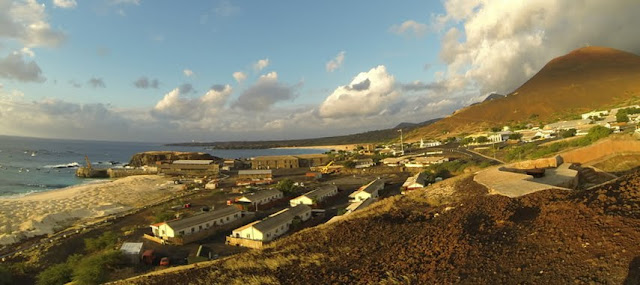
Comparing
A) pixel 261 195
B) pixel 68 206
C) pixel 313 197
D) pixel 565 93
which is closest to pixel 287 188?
pixel 261 195

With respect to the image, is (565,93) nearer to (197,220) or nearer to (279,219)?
(279,219)


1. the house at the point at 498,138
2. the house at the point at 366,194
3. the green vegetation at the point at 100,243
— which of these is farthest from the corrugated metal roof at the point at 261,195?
the house at the point at 498,138

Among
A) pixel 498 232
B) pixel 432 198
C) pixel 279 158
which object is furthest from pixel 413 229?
pixel 279 158

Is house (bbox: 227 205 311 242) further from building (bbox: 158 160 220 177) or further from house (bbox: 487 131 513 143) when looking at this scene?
Result: house (bbox: 487 131 513 143)

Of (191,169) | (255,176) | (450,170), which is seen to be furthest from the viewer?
(191,169)

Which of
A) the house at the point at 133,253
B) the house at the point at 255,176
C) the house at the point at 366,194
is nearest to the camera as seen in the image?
the house at the point at 133,253

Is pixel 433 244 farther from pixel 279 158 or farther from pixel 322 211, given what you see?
pixel 279 158

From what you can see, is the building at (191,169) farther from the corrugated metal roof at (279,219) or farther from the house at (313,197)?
the corrugated metal roof at (279,219)

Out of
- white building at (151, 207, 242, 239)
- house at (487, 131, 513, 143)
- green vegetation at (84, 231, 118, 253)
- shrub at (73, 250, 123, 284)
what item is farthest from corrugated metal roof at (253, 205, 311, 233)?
house at (487, 131, 513, 143)
